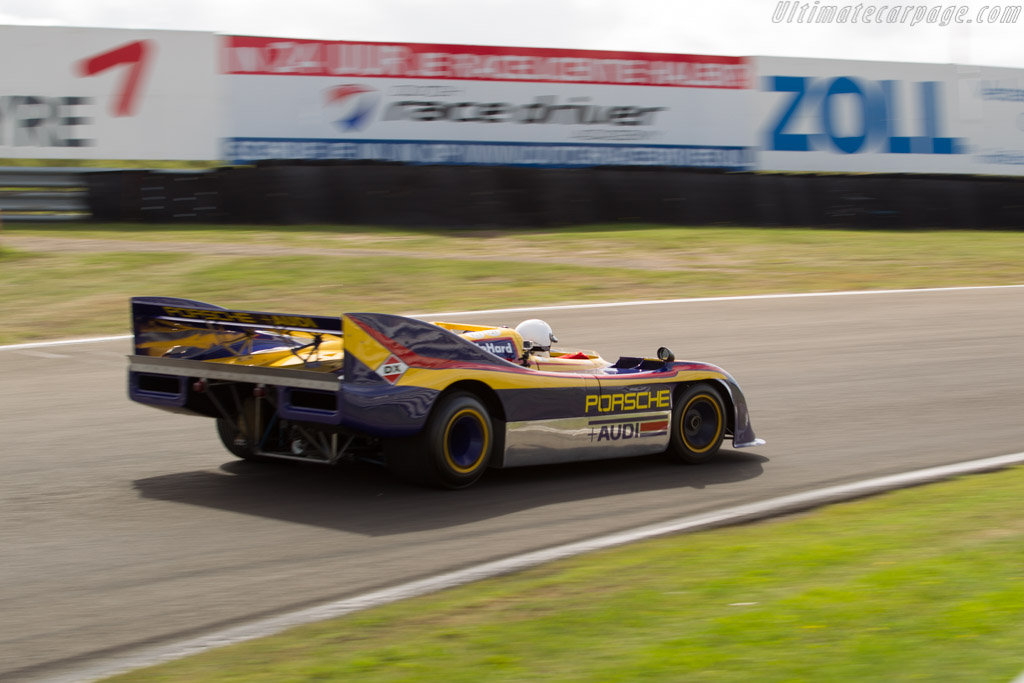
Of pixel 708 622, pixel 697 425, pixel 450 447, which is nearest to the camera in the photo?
pixel 708 622

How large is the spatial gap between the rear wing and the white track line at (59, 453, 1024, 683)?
1730 mm

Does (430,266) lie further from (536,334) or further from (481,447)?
(481,447)

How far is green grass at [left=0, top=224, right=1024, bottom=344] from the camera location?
13.6m

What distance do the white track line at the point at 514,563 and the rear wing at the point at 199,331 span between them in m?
1.73

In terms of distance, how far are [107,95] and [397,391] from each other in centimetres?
1594

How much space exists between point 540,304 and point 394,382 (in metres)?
8.31

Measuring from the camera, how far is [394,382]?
557cm

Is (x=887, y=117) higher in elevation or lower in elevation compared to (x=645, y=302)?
higher

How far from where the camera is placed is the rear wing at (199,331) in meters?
5.95

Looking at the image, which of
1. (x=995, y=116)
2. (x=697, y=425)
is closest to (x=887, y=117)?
(x=995, y=116)

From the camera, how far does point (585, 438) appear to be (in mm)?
6488

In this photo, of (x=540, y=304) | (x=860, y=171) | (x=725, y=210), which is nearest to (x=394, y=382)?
(x=540, y=304)

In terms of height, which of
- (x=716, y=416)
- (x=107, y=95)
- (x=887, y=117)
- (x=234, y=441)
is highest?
(x=887, y=117)

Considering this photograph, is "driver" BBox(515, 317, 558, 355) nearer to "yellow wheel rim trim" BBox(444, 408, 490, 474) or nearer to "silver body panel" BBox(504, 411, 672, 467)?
"silver body panel" BBox(504, 411, 672, 467)
